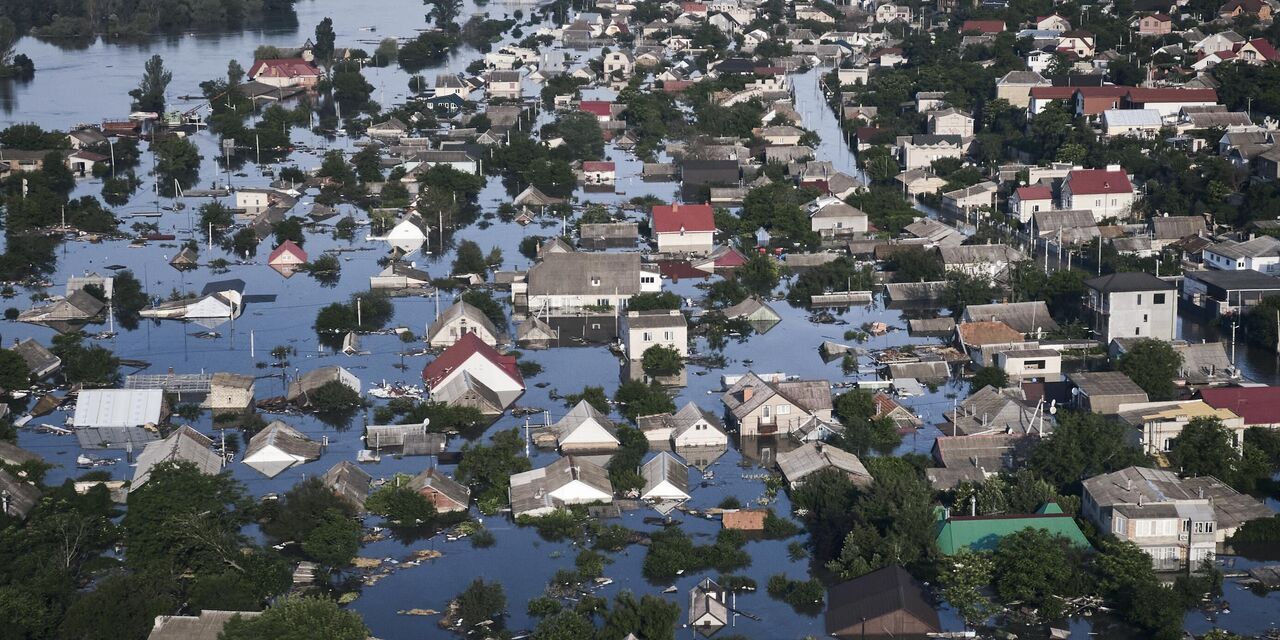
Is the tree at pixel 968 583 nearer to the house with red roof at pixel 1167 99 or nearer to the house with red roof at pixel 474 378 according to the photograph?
the house with red roof at pixel 474 378

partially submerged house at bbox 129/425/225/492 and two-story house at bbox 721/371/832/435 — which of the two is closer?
partially submerged house at bbox 129/425/225/492

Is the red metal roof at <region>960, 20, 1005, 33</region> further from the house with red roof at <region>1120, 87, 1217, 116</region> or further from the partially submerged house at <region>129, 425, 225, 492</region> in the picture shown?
the partially submerged house at <region>129, 425, 225, 492</region>

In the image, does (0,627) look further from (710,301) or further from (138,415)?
(710,301)

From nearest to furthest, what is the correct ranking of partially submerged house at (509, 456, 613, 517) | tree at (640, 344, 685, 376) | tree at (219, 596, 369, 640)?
1. tree at (219, 596, 369, 640)
2. partially submerged house at (509, 456, 613, 517)
3. tree at (640, 344, 685, 376)

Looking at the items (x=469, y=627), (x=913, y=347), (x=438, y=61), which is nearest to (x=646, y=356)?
(x=913, y=347)

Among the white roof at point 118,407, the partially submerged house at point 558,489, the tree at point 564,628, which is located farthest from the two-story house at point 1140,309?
the white roof at point 118,407

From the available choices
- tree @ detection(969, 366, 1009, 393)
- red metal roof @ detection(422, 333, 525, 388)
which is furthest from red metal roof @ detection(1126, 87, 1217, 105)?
red metal roof @ detection(422, 333, 525, 388)

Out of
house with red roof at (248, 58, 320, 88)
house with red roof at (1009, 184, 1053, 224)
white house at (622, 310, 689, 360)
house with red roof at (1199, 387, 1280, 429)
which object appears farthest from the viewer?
house with red roof at (248, 58, 320, 88)
